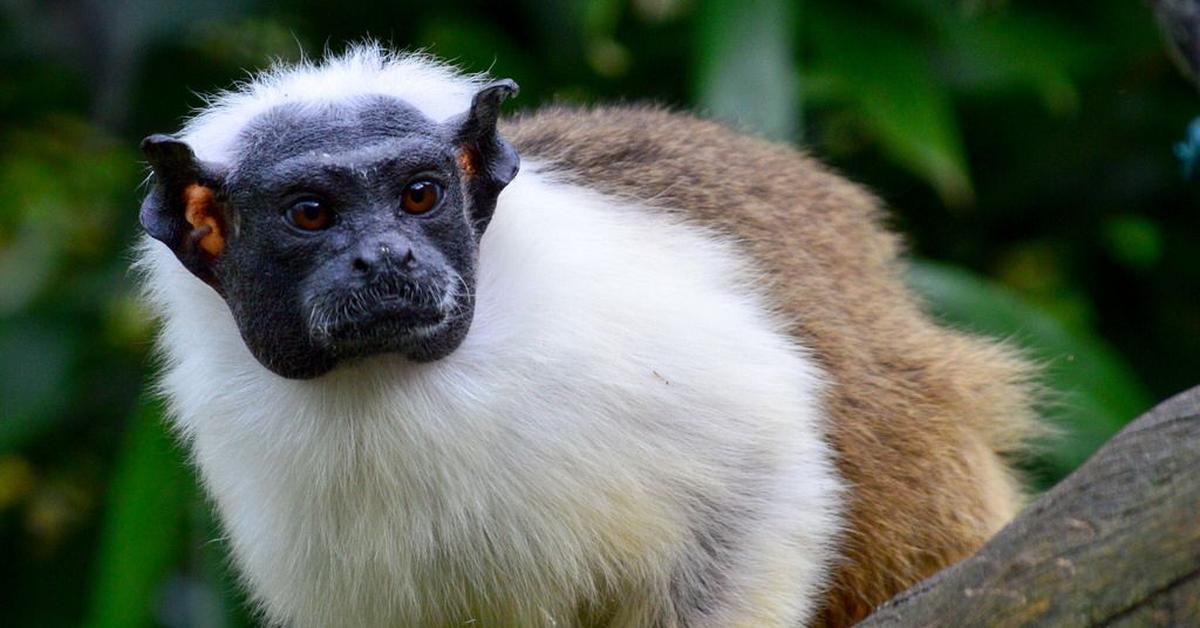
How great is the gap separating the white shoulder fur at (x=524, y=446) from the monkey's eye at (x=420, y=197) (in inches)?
9.4

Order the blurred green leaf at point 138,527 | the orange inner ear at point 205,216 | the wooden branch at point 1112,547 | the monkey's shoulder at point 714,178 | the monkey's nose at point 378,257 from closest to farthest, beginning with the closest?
the wooden branch at point 1112,547
the monkey's nose at point 378,257
the orange inner ear at point 205,216
the monkey's shoulder at point 714,178
the blurred green leaf at point 138,527

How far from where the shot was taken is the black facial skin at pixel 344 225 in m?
2.87

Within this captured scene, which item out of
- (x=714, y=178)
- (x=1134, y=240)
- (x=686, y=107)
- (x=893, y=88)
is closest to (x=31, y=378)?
(x=686, y=107)

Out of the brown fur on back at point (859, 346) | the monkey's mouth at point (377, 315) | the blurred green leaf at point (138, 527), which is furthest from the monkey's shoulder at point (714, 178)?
the blurred green leaf at point (138, 527)

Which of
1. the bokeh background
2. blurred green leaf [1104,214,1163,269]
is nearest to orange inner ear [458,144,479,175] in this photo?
the bokeh background

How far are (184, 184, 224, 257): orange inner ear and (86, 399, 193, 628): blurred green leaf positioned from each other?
2043 millimetres

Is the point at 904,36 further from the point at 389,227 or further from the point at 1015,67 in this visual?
the point at 389,227

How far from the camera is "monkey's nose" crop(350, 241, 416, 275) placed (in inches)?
111

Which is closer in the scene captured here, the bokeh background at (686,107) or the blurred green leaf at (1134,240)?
the bokeh background at (686,107)

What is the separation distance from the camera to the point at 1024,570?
7.82 ft

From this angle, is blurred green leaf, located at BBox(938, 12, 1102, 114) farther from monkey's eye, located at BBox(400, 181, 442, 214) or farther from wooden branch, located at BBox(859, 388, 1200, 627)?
wooden branch, located at BBox(859, 388, 1200, 627)

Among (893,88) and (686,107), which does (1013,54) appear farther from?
(686,107)

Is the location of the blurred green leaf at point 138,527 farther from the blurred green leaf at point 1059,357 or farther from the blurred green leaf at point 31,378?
the blurred green leaf at point 1059,357

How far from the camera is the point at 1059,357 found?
5.05 m
